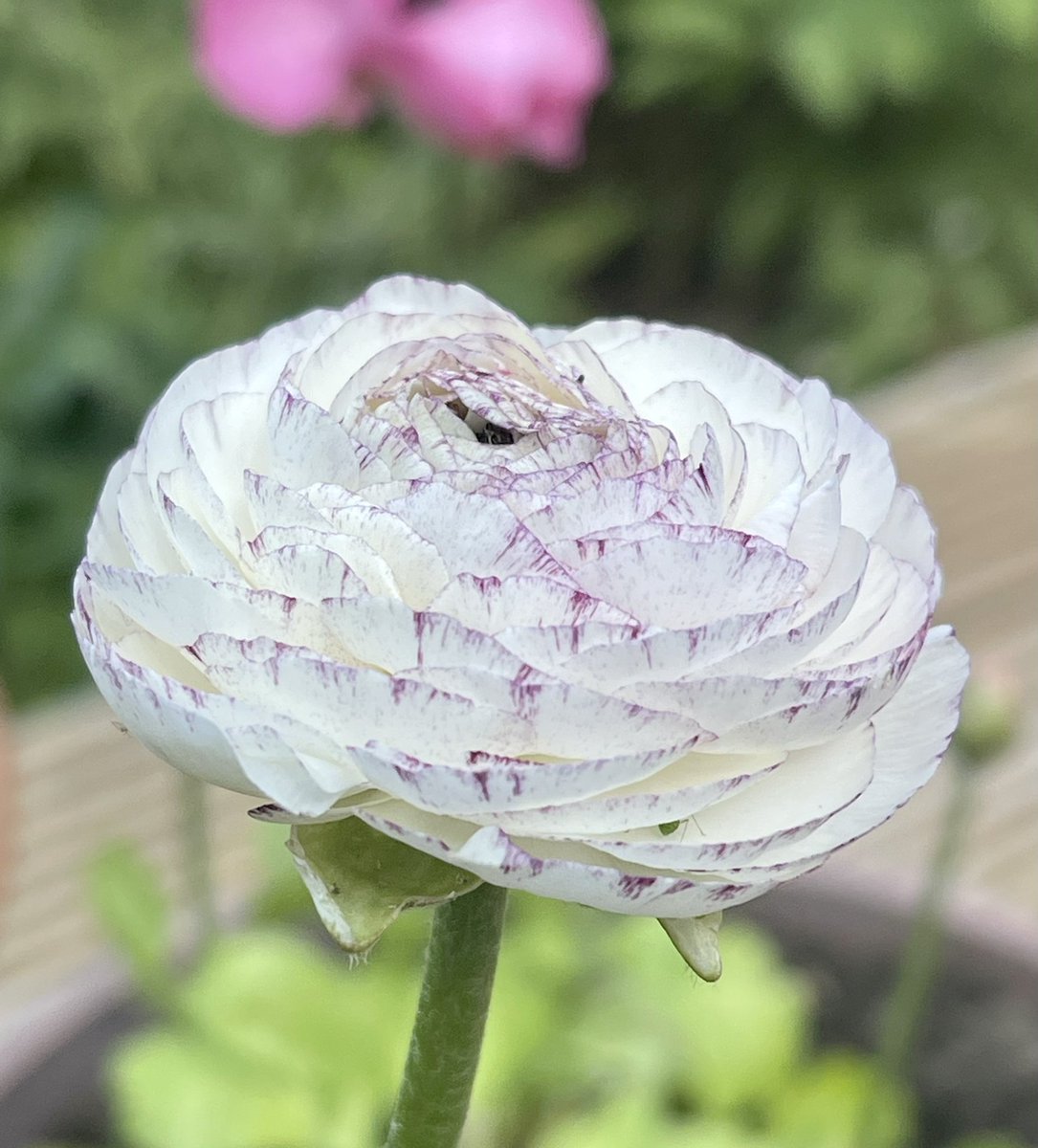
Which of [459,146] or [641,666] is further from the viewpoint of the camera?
[459,146]

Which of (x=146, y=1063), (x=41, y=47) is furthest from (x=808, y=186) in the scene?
(x=146, y=1063)

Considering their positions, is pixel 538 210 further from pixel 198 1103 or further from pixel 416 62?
pixel 198 1103

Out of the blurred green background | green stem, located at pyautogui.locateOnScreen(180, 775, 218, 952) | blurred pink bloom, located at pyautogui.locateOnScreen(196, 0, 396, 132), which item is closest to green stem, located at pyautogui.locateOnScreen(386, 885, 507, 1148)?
green stem, located at pyautogui.locateOnScreen(180, 775, 218, 952)

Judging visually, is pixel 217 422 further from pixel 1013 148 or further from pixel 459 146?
pixel 1013 148

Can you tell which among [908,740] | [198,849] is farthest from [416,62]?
[908,740]

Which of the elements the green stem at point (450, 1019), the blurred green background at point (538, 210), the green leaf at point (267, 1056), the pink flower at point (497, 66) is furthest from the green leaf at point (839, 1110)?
the blurred green background at point (538, 210)

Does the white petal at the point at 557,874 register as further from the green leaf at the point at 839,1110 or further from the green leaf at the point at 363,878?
the green leaf at the point at 839,1110
